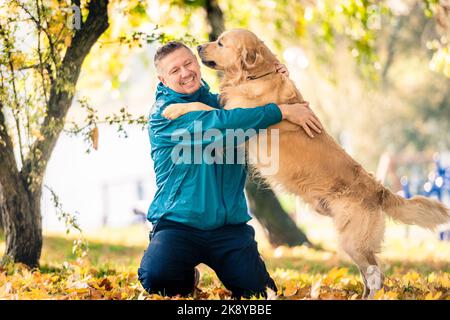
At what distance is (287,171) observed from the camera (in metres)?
4.03

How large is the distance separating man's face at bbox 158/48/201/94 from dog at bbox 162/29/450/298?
199 millimetres

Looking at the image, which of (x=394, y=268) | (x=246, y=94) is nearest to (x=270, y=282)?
(x=246, y=94)

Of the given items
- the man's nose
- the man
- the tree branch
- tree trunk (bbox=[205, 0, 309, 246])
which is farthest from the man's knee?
tree trunk (bbox=[205, 0, 309, 246])

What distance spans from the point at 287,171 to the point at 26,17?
2244 mm

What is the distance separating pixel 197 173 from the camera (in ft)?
12.4

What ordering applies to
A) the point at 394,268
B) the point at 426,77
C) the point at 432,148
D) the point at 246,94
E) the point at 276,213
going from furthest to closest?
the point at 432,148 < the point at 426,77 < the point at 276,213 < the point at 394,268 < the point at 246,94

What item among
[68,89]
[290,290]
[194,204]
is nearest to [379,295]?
[290,290]

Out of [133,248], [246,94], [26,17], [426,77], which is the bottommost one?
[133,248]

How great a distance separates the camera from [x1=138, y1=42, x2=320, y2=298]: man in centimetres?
363

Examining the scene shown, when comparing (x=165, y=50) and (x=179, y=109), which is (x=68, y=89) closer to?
(x=165, y=50)

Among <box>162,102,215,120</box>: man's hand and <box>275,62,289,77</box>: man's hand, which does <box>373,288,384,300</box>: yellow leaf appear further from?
<box>275,62,289,77</box>: man's hand

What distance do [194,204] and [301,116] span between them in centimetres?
91

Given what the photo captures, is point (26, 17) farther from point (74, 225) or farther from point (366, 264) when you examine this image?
Answer: point (366, 264)

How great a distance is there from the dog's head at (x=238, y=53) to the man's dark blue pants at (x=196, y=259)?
1179 mm
